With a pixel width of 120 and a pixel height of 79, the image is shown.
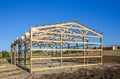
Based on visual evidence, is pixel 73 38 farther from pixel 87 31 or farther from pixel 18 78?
pixel 18 78

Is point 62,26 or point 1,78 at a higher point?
point 62,26

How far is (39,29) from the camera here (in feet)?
47.1

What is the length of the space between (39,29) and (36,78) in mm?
4970

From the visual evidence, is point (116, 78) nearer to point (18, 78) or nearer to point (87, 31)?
point (18, 78)

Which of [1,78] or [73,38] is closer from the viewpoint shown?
[1,78]

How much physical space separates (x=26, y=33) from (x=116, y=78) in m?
8.17

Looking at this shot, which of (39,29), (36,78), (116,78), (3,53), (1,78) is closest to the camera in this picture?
(116,78)

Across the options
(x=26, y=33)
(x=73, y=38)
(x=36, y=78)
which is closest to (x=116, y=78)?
(x=36, y=78)

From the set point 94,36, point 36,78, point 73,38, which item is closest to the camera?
point 36,78

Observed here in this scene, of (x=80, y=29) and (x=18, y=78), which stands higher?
(x=80, y=29)

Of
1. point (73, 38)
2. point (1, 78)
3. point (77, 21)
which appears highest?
point (77, 21)

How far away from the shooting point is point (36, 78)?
10.4 meters

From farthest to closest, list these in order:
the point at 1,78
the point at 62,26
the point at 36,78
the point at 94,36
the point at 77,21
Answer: the point at 94,36, the point at 77,21, the point at 62,26, the point at 1,78, the point at 36,78

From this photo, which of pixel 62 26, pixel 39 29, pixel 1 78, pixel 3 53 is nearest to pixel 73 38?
pixel 62 26
